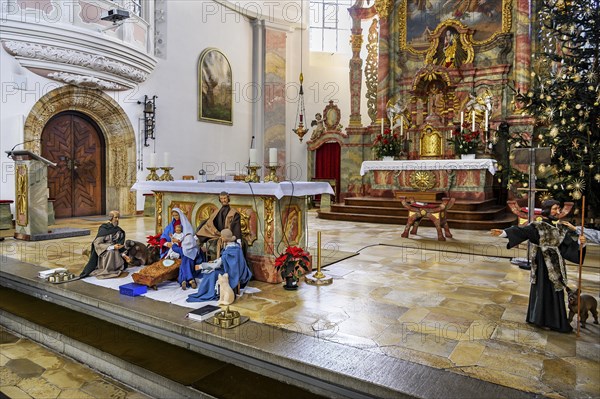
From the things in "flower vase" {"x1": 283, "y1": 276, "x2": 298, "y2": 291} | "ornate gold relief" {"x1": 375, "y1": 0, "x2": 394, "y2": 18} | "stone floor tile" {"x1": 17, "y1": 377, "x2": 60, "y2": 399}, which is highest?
"ornate gold relief" {"x1": 375, "y1": 0, "x2": 394, "y2": 18}

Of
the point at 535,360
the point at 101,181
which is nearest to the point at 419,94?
the point at 101,181

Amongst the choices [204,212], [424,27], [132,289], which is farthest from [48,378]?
[424,27]

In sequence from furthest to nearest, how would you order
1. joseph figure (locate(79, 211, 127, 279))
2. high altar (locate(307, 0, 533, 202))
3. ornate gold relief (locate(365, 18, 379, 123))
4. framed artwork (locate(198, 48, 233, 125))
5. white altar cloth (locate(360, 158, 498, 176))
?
ornate gold relief (locate(365, 18, 379, 123))
framed artwork (locate(198, 48, 233, 125))
high altar (locate(307, 0, 533, 202))
white altar cloth (locate(360, 158, 498, 176))
joseph figure (locate(79, 211, 127, 279))

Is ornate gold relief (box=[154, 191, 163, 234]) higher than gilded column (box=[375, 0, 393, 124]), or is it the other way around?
gilded column (box=[375, 0, 393, 124])

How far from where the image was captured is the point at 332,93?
17.3m

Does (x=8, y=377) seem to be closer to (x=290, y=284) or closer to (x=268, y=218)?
(x=290, y=284)

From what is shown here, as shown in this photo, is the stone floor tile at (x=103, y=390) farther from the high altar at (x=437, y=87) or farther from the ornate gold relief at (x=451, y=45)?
the ornate gold relief at (x=451, y=45)

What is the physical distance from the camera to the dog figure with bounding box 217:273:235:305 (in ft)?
13.2

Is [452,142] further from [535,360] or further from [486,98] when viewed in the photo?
[535,360]

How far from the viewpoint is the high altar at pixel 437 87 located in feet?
38.9

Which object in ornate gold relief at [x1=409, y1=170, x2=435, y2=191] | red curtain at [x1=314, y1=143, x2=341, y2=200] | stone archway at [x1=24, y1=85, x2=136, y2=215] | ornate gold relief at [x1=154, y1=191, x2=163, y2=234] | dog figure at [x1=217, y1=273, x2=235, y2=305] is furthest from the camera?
red curtain at [x1=314, y1=143, x2=341, y2=200]

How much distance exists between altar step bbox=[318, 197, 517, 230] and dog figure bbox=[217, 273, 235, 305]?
23.3 ft

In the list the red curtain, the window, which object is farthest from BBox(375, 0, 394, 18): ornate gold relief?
the red curtain

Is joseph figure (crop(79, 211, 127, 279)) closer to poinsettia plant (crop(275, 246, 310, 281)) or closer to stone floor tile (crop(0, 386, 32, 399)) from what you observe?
poinsettia plant (crop(275, 246, 310, 281))
